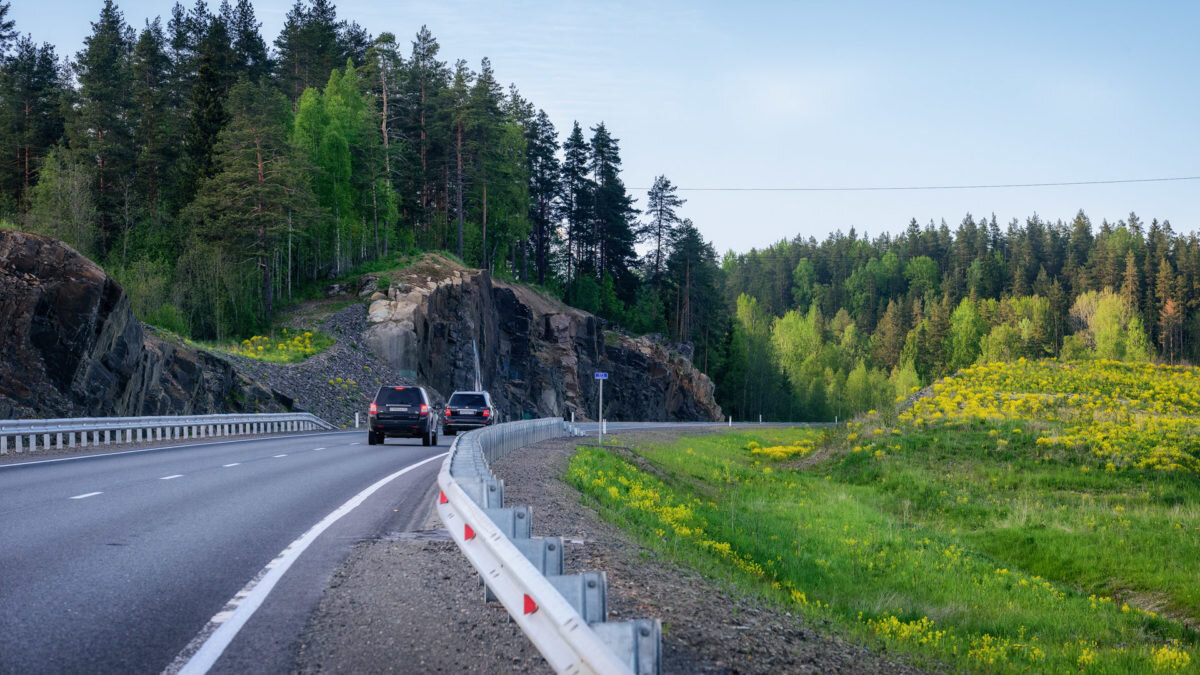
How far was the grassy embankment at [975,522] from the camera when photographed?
1341 cm

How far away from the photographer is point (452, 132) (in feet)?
252

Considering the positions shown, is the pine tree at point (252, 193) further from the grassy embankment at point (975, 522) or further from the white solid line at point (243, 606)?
the white solid line at point (243, 606)

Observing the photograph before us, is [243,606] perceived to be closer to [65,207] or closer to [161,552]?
[161,552]

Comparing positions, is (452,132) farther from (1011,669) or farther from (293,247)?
(1011,669)

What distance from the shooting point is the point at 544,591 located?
4.48 meters

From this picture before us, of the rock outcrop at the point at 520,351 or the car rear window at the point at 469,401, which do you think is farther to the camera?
the rock outcrop at the point at 520,351

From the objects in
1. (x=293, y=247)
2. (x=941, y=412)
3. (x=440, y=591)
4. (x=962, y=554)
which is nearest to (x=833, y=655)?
(x=440, y=591)

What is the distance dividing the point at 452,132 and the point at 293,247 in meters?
17.0

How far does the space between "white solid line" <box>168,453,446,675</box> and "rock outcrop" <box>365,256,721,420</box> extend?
153 ft

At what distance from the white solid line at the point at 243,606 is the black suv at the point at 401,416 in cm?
1783

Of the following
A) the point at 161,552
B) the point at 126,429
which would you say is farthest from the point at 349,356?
the point at 161,552

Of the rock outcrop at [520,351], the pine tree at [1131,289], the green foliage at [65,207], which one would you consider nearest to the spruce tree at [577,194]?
the rock outcrop at [520,351]

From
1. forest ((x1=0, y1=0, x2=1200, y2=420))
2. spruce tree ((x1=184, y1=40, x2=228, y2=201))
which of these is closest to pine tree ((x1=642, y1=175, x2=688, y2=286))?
forest ((x1=0, y1=0, x2=1200, y2=420))

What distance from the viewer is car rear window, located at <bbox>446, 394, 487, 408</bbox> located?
35375 millimetres
